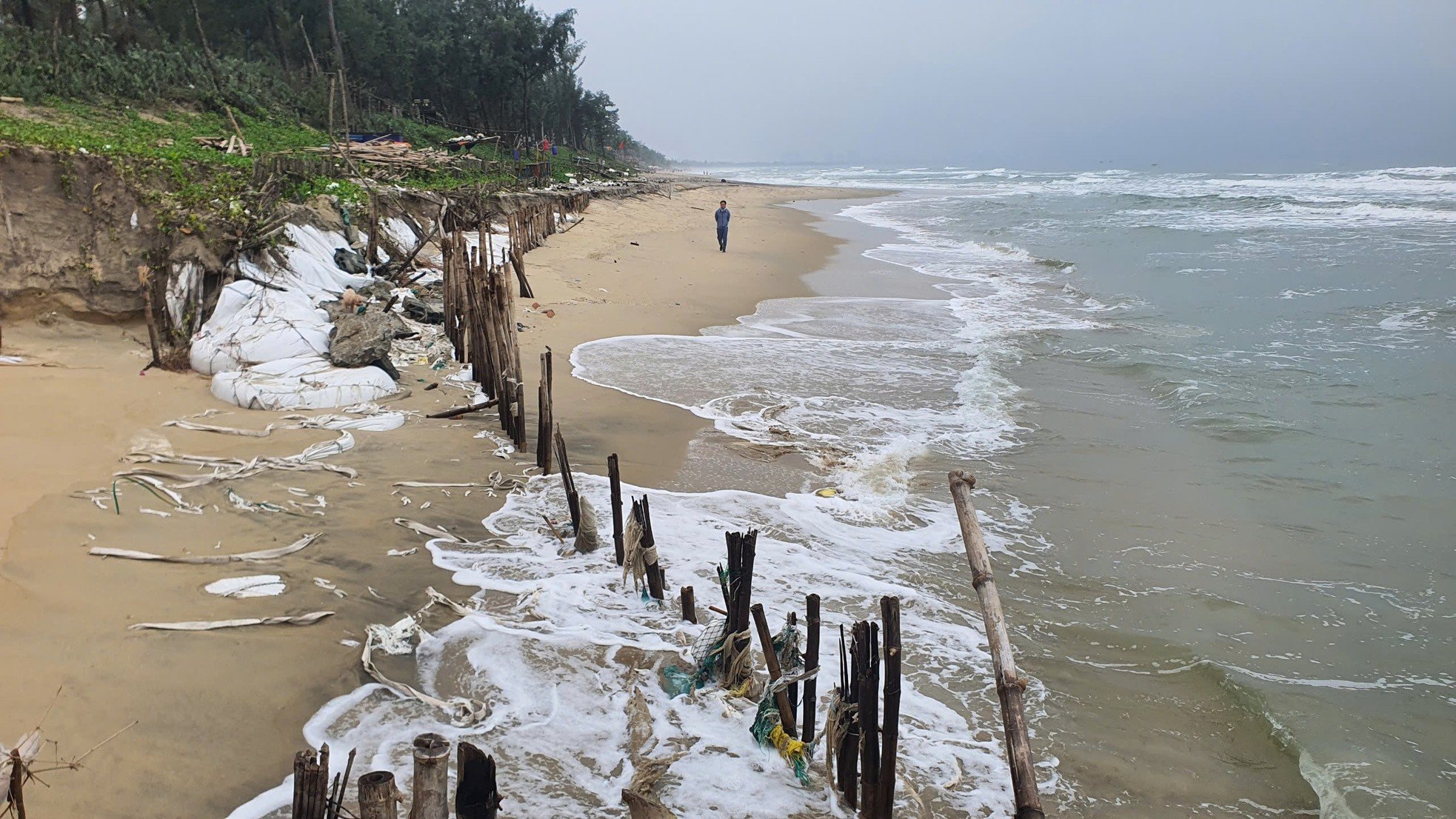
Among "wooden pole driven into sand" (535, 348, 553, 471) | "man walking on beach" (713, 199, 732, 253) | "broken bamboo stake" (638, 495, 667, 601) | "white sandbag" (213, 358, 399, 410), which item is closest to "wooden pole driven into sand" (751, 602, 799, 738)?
"broken bamboo stake" (638, 495, 667, 601)

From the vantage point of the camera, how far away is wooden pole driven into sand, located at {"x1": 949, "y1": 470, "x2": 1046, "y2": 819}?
2.71m

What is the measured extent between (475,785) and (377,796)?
341 millimetres

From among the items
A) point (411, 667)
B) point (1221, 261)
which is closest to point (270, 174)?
point (411, 667)

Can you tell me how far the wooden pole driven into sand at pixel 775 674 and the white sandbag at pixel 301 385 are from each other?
17.6 feet

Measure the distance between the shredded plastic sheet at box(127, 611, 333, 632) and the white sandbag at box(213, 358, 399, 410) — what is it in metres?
3.51

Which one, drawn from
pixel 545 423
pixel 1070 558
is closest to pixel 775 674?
pixel 1070 558

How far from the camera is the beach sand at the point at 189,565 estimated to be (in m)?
3.34

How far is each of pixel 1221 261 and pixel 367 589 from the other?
21.7 meters

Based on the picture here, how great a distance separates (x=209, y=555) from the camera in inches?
186

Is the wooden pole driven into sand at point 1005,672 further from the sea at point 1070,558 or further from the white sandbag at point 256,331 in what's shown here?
the white sandbag at point 256,331

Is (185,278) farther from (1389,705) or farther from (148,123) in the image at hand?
(148,123)

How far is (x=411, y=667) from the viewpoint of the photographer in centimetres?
411

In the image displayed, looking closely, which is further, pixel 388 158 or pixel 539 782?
pixel 388 158

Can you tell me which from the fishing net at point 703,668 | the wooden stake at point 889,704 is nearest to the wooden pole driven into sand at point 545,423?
the fishing net at point 703,668
